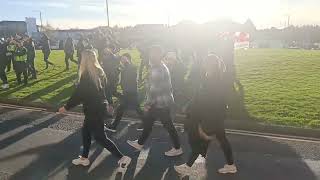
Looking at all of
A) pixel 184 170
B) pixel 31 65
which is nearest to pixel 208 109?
pixel 184 170

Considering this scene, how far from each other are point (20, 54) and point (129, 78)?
24.5 ft

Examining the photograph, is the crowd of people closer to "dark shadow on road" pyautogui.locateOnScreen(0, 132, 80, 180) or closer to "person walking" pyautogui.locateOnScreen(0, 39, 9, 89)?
"dark shadow on road" pyautogui.locateOnScreen(0, 132, 80, 180)

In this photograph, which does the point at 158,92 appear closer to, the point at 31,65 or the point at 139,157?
the point at 139,157

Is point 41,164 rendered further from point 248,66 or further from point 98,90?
point 248,66

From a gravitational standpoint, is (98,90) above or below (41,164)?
above

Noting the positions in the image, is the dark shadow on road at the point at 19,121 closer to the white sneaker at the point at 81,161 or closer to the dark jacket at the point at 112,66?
the dark jacket at the point at 112,66

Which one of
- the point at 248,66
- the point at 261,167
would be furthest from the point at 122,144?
the point at 248,66

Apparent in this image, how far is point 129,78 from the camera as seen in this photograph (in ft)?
28.4

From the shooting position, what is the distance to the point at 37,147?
7.80 meters

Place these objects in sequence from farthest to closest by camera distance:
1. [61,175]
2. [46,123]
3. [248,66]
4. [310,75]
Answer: [248,66]
[310,75]
[46,123]
[61,175]

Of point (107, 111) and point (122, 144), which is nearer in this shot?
point (107, 111)

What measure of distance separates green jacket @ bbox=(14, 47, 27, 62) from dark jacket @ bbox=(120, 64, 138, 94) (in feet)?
23.6

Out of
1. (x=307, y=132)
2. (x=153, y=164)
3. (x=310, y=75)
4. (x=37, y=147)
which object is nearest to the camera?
(x=153, y=164)

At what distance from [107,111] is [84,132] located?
1.59ft
